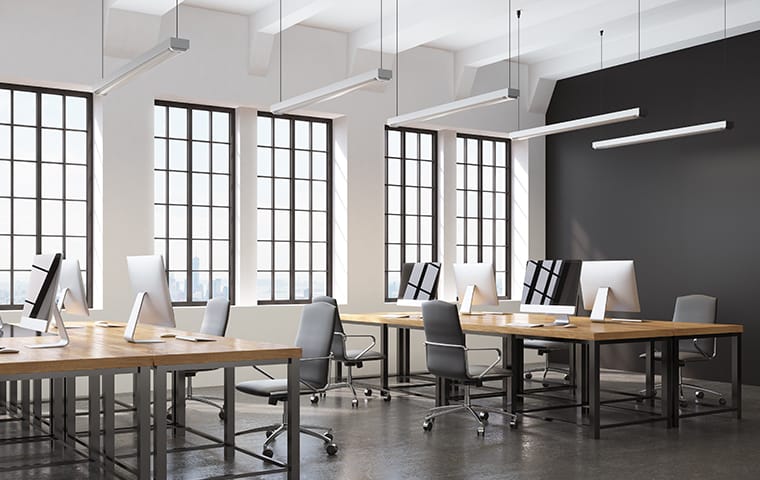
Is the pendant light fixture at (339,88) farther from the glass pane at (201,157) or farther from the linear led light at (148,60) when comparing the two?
the linear led light at (148,60)

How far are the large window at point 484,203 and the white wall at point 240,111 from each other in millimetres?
329

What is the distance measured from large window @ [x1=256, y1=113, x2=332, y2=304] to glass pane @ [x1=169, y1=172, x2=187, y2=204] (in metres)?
0.87

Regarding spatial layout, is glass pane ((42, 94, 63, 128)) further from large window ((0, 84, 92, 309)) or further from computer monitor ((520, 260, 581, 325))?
computer monitor ((520, 260, 581, 325))

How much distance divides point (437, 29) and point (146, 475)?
6263 mm

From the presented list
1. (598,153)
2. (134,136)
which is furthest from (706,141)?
(134,136)

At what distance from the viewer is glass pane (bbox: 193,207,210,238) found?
9.60 m

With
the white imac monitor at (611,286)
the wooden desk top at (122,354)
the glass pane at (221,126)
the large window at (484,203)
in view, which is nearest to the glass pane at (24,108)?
the glass pane at (221,126)

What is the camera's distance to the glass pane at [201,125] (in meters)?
9.60

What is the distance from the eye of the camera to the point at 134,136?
8961mm

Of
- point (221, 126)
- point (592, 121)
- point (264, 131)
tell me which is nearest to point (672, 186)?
point (592, 121)

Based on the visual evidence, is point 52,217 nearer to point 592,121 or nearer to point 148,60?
point 148,60

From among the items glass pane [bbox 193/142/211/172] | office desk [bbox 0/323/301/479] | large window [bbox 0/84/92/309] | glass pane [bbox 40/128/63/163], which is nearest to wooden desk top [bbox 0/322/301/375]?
office desk [bbox 0/323/301/479]

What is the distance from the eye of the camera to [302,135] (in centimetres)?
1035

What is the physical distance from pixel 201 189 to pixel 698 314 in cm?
522
